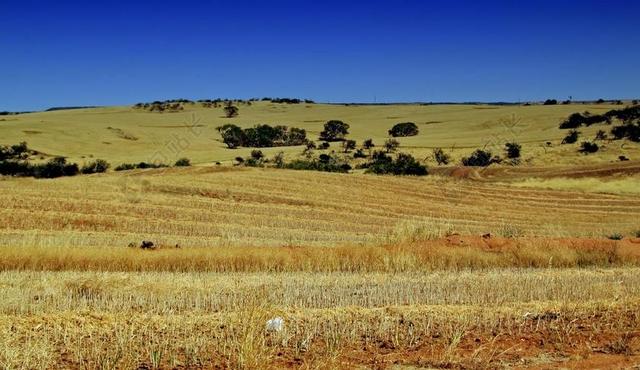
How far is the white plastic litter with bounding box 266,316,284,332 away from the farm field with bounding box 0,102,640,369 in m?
0.10

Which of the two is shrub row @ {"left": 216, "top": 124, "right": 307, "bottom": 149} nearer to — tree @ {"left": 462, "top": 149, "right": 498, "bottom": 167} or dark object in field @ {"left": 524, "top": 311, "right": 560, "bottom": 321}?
tree @ {"left": 462, "top": 149, "right": 498, "bottom": 167}

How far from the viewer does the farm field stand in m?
9.20

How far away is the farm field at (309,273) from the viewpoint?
362 inches

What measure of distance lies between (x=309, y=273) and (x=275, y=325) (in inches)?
235

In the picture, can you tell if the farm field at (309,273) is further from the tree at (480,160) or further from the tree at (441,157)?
the tree at (441,157)

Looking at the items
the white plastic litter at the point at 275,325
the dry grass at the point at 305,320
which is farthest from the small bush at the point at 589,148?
the white plastic litter at the point at 275,325

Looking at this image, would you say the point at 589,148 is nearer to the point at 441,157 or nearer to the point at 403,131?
the point at 441,157

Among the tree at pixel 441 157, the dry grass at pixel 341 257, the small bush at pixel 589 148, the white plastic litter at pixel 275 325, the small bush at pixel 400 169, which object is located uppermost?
the small bush at pixel 589 148

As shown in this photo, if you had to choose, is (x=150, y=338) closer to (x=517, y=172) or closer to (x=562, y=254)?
(x=562, y=254)


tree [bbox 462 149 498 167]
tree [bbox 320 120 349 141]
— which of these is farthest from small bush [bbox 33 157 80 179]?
tree [bbox 320 120 349 141]

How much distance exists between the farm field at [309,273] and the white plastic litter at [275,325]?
0.34 feet

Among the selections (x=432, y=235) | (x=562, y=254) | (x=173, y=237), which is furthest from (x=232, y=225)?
(x=562, y=254)

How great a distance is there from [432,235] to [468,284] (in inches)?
295

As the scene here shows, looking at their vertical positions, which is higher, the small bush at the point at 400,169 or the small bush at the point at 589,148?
the small bush at the point at 589,148
